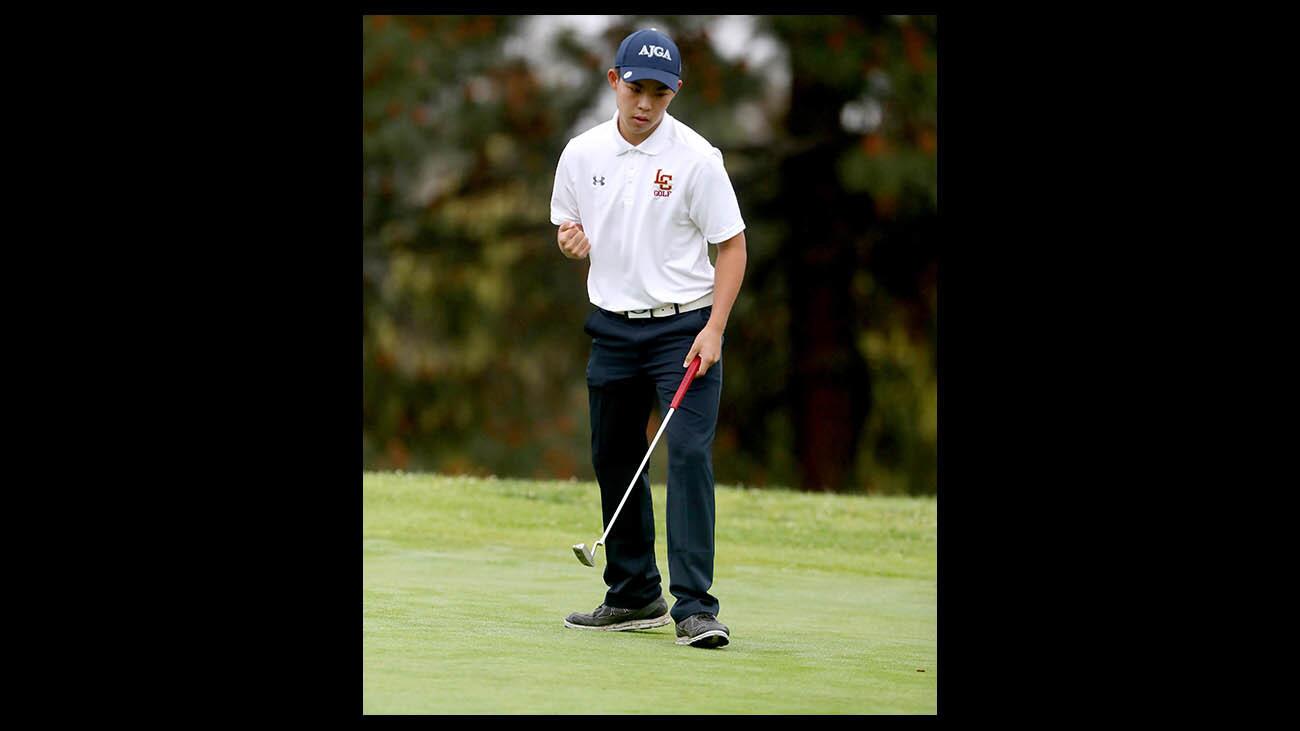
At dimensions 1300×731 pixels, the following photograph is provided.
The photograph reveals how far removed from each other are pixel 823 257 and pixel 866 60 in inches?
81.3

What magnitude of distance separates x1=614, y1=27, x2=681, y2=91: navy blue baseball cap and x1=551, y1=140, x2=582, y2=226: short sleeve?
0.45 metres

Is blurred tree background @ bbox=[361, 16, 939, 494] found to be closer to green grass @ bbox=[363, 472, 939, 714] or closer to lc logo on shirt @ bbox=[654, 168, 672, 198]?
green grass @ bbox=[363, 472, 939, 714]

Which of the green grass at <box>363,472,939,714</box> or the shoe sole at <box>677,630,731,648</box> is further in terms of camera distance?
the shoe sole at <box>677,630,731,648</box>

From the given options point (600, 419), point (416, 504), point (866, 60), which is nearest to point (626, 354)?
point (600, 419)

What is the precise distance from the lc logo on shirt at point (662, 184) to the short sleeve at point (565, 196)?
0.36 metres

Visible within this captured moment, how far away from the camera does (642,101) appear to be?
568 cm

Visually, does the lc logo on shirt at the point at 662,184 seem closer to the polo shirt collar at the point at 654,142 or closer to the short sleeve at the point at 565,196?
the polo shirt collar at the point at 654,142

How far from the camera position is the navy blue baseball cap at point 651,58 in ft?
18.3

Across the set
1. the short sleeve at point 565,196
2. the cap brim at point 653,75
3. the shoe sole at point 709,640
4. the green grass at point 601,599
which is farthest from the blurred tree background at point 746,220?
the shoe sole at point 709,640

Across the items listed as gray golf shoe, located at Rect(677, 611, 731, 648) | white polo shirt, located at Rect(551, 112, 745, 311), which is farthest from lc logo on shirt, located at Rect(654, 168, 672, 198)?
gray golf shoe, located at Rect(677, 611, 731, 648)

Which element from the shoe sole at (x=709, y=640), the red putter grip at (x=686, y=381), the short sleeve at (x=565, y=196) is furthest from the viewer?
the short sleeve at (x=565, y=196)

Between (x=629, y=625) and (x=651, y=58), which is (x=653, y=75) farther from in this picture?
(x=629, y=625)

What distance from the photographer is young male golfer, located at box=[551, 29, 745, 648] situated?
5.70 meters

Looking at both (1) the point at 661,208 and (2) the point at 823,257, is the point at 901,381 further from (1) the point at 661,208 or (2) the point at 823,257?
(1) the point at 661,208
